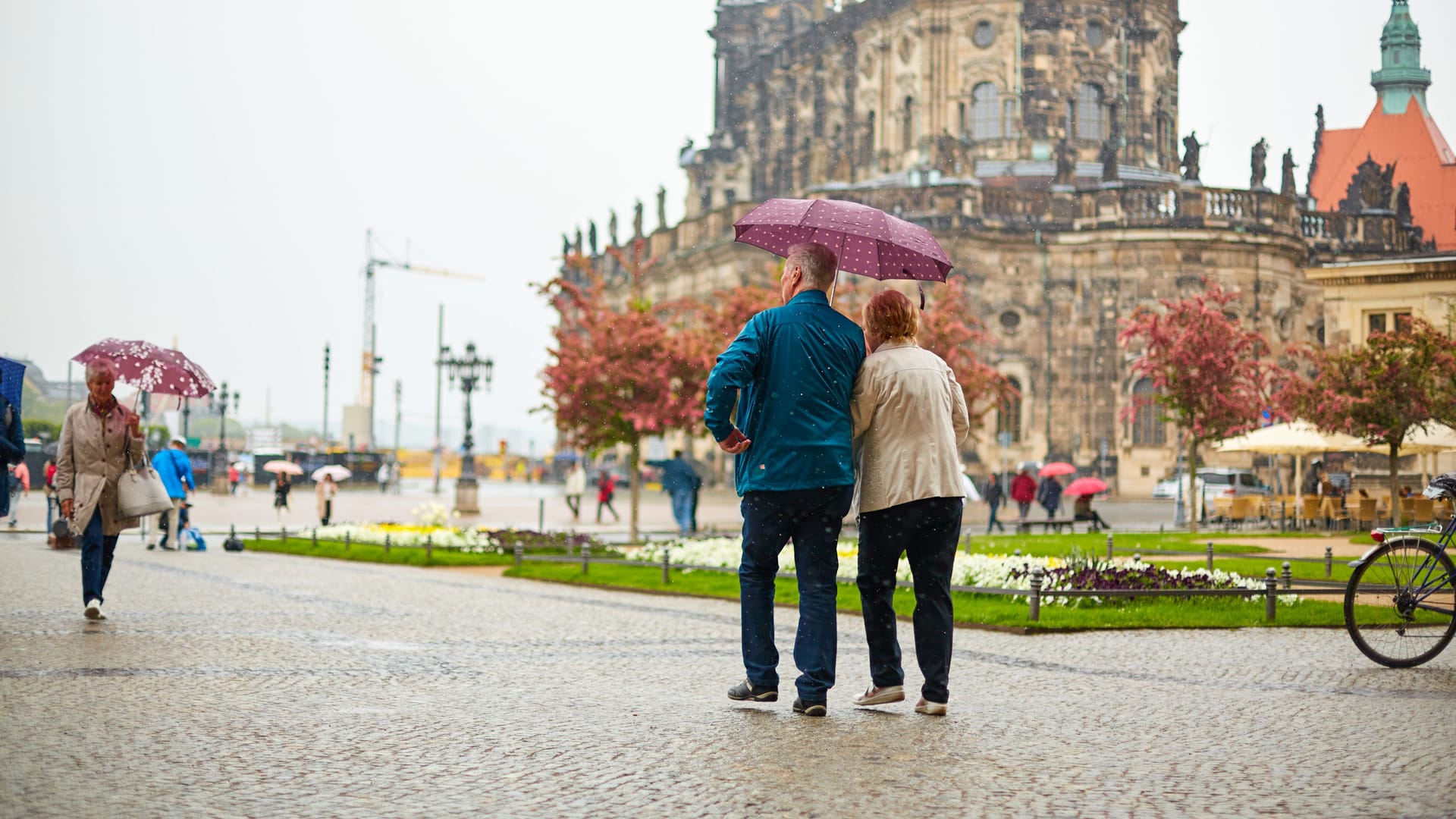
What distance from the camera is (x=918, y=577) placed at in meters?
7.01

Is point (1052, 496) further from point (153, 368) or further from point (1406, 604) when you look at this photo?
point (1406, 604)

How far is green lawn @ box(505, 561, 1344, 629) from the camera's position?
11828 mm

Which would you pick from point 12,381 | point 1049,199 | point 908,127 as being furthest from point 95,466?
point 908,127

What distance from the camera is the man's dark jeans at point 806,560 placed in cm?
675

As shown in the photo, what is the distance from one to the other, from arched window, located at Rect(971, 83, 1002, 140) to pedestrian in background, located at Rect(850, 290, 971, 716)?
5465 cm

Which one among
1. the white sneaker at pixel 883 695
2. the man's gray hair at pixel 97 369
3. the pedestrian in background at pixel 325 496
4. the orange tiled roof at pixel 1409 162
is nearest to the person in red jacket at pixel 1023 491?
the orange tiled roof at pixel 1409 162

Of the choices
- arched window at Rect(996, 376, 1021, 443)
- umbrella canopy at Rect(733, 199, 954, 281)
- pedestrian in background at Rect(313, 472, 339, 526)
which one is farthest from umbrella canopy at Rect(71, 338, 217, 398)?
arched window at Rect(996, 376, 1021, 443)

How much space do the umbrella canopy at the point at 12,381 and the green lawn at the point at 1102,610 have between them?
20.6 feet

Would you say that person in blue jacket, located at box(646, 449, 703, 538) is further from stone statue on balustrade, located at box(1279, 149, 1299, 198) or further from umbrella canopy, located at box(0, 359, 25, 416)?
stone statue on balustrade, located at box(1279, 149, 1299, 198)

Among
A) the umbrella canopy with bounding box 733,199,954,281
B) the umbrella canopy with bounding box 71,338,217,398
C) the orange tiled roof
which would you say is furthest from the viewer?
the orange tiled roof

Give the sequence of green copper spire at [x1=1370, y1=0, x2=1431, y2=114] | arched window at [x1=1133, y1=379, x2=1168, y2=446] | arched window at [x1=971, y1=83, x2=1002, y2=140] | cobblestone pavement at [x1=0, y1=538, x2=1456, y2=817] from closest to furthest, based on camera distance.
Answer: cobblestone pavement at [x1=0, y1=538, x2=1456, y2=817]
green copper spire at [x1=1370, y1=0, x2=1431, y2=114]
arched window at [x1=1133, y1=379, x2=1168, y2=446]
arched window at [x1=971, y1=83, x2=1002, y2=140]

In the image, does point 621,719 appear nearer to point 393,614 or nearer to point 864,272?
point 864,272

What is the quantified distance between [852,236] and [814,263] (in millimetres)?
885

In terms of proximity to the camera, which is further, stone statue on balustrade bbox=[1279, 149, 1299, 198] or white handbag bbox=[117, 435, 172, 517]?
stone statue on balustrade bbox=[1279, 149, 1299, 198]
